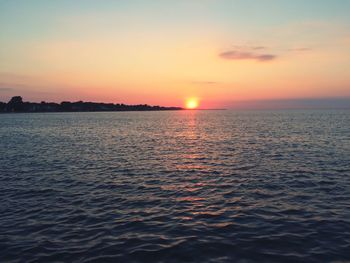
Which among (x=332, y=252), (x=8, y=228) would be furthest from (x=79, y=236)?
(x=332, y=252)

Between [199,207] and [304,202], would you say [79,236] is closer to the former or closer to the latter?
[199,207]

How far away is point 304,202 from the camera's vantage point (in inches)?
867

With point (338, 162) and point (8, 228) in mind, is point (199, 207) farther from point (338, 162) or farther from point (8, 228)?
point (338, 162)

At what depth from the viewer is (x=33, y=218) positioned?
64.1 ft

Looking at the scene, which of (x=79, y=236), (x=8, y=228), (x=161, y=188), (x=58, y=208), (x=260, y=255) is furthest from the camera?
(x=161, y=188)

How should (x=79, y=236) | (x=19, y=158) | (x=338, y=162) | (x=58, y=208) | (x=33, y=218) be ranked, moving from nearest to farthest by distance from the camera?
(x=79, y=236)
(x=33, y=218)
(x=58, y=208)
(x=338, y=162)
(x=19, y=158)

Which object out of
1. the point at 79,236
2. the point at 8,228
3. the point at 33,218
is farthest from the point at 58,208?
the point at 79,236

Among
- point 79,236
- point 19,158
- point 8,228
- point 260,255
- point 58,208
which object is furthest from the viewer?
point 19,158

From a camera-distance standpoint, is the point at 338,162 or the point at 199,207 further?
the point at 338,162

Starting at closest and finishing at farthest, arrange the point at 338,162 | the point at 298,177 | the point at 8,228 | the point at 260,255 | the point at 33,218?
the point at 260,255
the point at 8,228
the point at 33,218
the point at 298,177
the point at 338,162

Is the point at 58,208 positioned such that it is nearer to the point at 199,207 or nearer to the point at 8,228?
the point at 8,228

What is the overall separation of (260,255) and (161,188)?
13.4 m

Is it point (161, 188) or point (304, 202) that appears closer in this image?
point (304, 202)

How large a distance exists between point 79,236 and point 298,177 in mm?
21531
